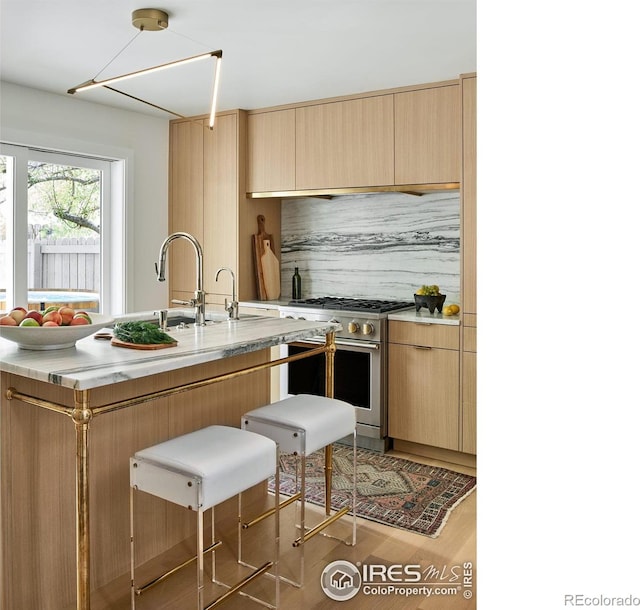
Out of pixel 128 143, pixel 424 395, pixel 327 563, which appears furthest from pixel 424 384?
pixel 128 143

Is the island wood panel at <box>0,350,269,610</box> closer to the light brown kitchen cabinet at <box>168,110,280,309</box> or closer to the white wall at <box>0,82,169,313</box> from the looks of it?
the light brown kitchen cabinet at <box>168,110,280,309</box>

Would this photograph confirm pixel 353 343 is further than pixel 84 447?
Yes

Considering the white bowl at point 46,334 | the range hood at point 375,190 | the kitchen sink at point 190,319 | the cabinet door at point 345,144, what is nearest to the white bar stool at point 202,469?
the white bowl at point 46,334

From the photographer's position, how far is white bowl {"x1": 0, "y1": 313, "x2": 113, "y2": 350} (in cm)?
183

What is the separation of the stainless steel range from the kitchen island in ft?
4.01

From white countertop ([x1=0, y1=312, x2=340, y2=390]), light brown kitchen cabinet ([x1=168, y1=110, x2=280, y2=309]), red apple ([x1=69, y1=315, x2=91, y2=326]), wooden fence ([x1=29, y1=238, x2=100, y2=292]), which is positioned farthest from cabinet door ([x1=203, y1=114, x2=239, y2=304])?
red apple ([x1=69, y1=315, x2=91, y2=326])

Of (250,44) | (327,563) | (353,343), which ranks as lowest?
(327,563)

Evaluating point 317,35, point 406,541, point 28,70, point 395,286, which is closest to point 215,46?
point 317,35

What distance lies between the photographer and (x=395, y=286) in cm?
426

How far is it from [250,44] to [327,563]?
249 cm

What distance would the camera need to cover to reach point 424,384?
3.52m

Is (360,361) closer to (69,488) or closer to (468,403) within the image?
(468,403)
